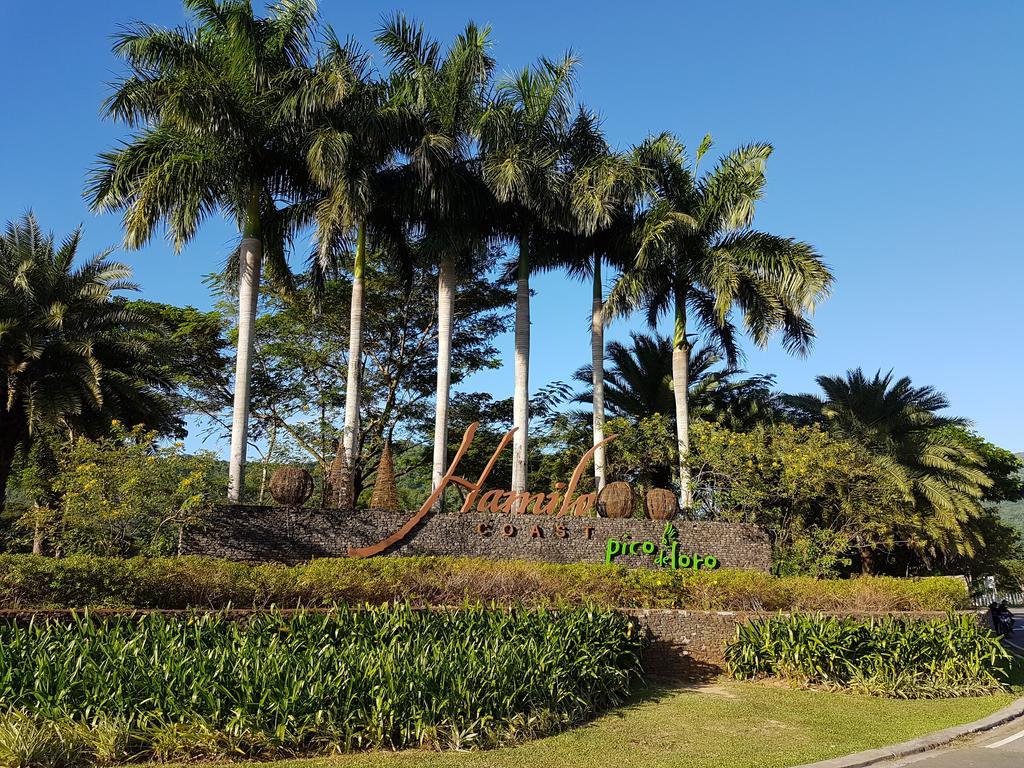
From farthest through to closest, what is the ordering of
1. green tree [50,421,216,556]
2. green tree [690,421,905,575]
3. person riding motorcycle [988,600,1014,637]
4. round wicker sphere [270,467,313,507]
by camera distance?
green tree [690,421,905,575], person riding motorcycle [988,600,1014,637], round wicker sphere [270,467,313,507], green tree [50,421,216,556]

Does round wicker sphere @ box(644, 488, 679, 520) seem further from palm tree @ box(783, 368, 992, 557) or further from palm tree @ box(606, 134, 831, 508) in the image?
palm tree @ box(783, 368, 992, 557)

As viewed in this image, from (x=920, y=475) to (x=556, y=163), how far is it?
56.4ft

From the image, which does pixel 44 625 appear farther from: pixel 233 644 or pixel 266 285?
pixel 266 285

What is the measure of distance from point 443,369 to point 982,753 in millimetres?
15580

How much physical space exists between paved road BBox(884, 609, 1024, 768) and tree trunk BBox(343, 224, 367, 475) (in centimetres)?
1378

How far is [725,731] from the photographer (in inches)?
380

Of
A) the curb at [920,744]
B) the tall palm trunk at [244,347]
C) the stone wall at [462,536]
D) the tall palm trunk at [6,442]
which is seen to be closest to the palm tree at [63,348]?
the tall palm trunk at [6,442]

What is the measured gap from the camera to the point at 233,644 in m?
8.93

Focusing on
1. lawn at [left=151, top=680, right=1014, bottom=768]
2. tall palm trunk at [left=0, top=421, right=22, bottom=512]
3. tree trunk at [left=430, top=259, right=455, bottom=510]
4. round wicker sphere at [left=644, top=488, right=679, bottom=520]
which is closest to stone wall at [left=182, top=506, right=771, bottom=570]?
round wicker sphere at [left=644, top=488, right=679, bottom=520]

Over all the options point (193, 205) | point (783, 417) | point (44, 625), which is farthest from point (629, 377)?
point (44, 625)

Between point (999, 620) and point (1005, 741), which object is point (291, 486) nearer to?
point (1005, 741)

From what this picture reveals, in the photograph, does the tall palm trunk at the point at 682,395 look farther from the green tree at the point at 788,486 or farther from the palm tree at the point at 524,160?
the palm tree at the point at 524,160

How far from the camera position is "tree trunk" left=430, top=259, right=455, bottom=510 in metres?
21.5

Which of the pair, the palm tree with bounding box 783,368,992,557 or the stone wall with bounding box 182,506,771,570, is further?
the palm tree with bounding box 783,368,992,557
